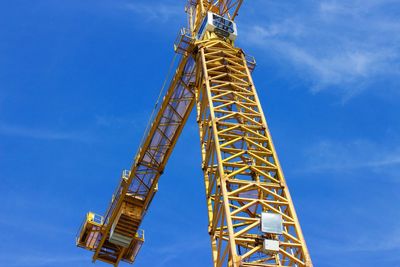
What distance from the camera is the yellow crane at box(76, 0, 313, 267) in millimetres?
18344

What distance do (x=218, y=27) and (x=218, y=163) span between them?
1012cm

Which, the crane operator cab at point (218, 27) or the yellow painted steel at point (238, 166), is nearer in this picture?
the yellow painted steel at point (238, 166)

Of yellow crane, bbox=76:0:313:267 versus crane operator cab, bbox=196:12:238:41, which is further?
crane operator cab, bbox=196:12:238:41

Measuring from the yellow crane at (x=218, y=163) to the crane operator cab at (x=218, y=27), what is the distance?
0.05 meters

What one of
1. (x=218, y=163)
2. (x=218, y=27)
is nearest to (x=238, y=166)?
(x=218, y=163)

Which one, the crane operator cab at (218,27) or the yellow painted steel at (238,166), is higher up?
the crane operator cab at (218,27)

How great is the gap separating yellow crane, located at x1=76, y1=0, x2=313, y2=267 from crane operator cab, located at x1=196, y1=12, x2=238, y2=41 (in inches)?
1.9

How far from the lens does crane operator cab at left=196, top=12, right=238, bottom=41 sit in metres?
28.2

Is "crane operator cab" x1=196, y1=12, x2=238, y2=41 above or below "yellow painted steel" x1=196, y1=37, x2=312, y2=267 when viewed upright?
above

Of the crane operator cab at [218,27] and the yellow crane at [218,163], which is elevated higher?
the crane operator cab at [218,27]

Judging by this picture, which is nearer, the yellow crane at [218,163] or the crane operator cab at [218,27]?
the yellow crane at [218,163]

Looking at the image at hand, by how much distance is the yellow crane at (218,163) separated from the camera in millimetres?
18344

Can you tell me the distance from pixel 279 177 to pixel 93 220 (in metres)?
18.4

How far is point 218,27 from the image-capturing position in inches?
1115
